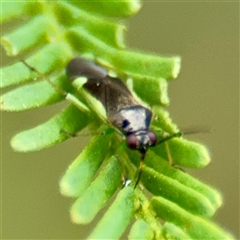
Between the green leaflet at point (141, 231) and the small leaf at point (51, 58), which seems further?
the small leaf at point (51, 58)

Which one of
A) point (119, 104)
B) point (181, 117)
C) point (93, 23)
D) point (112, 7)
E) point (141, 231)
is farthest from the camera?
point (181, 117)

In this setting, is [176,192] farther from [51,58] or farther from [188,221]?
[51,58]

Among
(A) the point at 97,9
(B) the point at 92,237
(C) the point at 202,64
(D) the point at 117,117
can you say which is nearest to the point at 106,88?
(D) the point at 117,117

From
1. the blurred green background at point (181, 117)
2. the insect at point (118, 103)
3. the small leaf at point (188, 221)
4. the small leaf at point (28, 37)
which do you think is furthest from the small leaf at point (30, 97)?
the blurred green background at point (181, 117)

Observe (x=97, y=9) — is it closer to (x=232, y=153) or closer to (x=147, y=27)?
(x=147, y=27)

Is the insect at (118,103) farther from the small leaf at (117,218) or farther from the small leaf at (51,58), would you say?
the small leaf at (117,218)

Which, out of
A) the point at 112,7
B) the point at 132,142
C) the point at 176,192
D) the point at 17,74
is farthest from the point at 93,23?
the point at 176,192

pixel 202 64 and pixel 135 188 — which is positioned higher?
pixel 202 64
